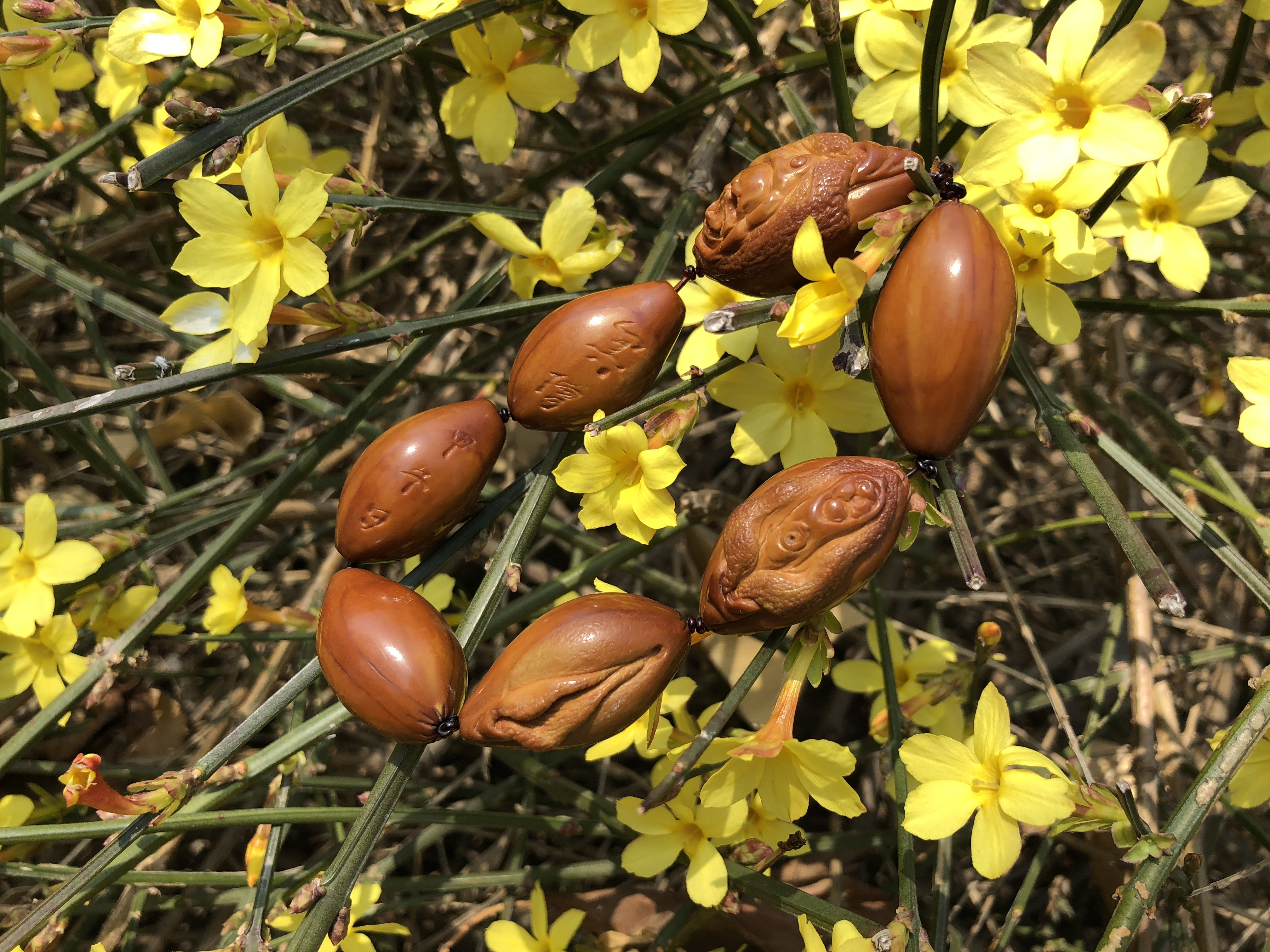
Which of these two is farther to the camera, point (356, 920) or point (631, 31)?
point (356, 920)

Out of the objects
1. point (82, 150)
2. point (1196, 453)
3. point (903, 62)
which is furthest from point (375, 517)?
point (1196, 453)

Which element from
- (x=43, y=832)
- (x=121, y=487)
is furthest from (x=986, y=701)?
(x=121, y=487)

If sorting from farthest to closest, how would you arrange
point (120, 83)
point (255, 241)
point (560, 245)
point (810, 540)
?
point (120, 83)
point (560, 245)
point (255, 241)
point (810, 540)

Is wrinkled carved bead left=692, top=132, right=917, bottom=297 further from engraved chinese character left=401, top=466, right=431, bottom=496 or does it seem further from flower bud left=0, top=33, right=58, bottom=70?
flower bud left=0, top=33, right=58, bottom=70

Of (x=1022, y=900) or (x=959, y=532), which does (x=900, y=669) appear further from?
(x=959, y=532)

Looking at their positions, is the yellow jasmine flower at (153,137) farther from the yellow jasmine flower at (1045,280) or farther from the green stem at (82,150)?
the yellow jasmine flower at (1045,280)

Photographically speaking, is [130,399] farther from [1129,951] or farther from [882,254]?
[1129,951]
